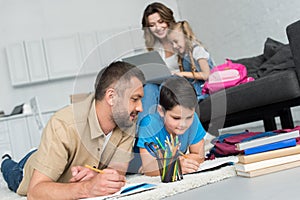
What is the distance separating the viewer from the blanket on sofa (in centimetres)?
314

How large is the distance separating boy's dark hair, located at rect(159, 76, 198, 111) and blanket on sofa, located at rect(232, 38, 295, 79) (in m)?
1.34

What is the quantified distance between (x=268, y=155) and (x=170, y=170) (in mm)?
366

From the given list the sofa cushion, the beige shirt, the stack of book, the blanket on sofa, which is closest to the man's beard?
the beige shirt

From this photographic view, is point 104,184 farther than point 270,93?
No

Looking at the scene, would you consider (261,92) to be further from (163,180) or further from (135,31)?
(135,31)

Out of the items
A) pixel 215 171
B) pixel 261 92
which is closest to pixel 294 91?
pixel 261 92

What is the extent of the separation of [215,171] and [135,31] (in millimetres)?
656

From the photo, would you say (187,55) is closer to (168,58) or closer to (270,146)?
(168,58)

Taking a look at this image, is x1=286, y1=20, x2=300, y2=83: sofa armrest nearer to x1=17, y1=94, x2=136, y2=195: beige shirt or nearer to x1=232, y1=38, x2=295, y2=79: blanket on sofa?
x1=232, y1=38, x2=295, y2=79: blanket on sofa

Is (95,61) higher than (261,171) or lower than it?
higher

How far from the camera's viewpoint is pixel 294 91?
107 inches

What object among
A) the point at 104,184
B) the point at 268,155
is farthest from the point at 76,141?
the point at 268,155

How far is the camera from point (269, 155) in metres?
Result: 1.85

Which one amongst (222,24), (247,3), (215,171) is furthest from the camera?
(222,24)
